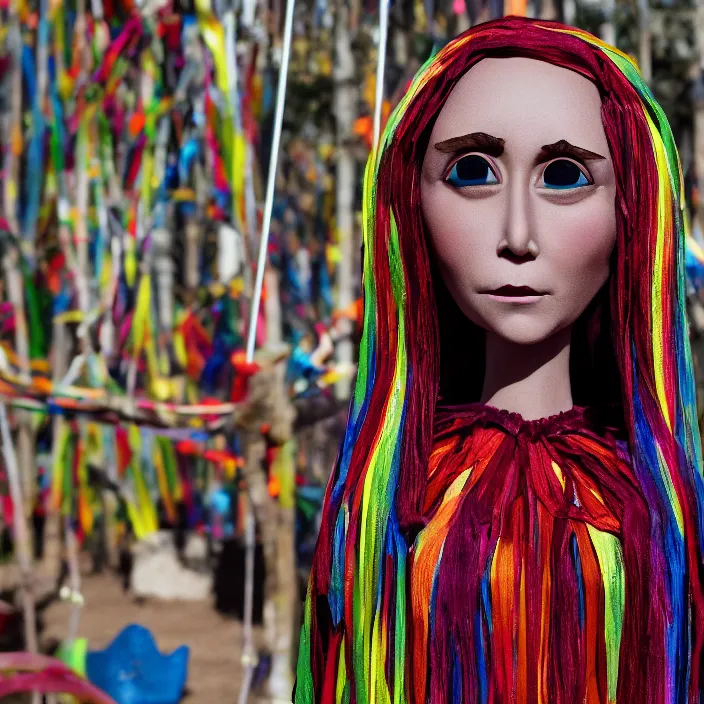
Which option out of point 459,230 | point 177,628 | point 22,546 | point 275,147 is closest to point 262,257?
point 275,147

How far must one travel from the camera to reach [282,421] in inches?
59.1

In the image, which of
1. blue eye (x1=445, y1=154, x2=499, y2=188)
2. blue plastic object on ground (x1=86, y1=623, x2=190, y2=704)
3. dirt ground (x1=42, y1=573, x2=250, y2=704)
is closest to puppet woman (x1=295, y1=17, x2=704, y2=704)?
blue eye (x1=445, y1=154, x2=499, y2=188)

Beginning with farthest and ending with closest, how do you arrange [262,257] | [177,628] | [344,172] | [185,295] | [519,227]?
[185,295], [177,628], [344,172], [262,257], [519,227]

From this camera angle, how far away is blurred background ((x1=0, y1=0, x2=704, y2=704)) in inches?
62.0

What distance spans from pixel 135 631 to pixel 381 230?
107 centimetres

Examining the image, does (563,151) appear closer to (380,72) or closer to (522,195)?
(522,195)

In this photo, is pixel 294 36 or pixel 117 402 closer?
pixel 117 402

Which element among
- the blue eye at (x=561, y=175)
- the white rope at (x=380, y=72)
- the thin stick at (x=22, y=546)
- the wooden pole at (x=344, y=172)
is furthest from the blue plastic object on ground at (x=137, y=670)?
the blue eye at (x=561, y=175)

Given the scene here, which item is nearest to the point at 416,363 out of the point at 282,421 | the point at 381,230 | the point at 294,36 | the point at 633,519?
the point at 381,230

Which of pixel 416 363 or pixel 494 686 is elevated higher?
pixel 416 363

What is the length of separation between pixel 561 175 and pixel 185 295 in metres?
1.68

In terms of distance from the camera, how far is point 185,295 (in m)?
2.39

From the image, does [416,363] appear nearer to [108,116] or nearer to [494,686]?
[494,686]

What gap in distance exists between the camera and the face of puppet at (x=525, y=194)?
0.81 meters
